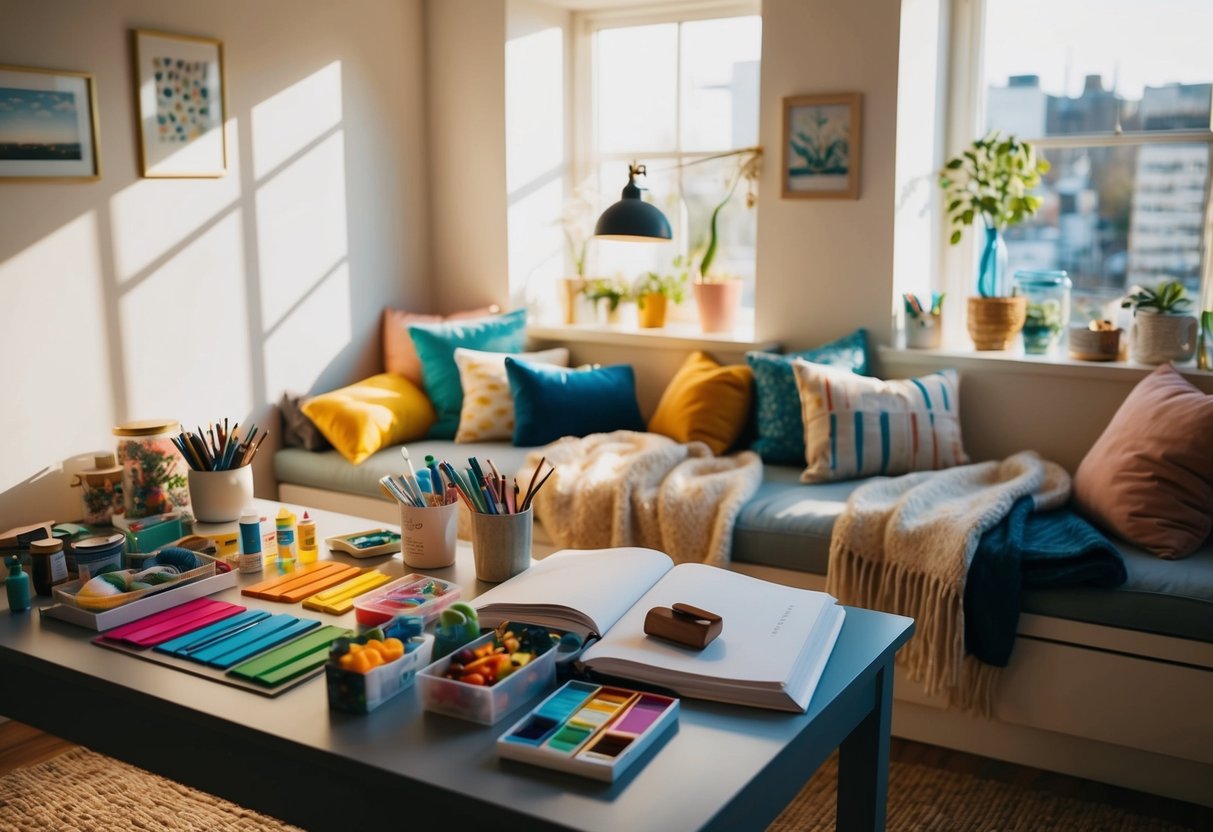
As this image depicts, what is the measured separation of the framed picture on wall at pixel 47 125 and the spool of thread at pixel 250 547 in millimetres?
1638

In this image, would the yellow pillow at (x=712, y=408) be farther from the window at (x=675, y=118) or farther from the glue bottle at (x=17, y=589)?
the glue bottle at (x=17, y=589)

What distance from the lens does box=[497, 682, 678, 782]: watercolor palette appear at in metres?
1.32

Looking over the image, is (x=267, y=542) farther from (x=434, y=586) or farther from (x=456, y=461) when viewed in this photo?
(x=456, y=461)

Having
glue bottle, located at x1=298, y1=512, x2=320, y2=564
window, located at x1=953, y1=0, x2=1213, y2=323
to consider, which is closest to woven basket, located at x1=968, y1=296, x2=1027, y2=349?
window, located at x1=953, y1=0, x2=1213, y2=323

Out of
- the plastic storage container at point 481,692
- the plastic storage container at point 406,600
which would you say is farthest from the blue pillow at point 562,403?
the plastic storage container at point 481,692

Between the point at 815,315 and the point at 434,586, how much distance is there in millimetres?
2262

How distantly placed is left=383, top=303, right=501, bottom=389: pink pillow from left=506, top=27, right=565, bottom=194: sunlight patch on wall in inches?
21.0

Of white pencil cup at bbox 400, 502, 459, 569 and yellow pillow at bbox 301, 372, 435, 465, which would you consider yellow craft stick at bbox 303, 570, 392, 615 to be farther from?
yellow pillow at bbox 301, 372, 435, 465

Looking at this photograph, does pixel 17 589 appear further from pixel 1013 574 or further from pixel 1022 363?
pixel 1022 363

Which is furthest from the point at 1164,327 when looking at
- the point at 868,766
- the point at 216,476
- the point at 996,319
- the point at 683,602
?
the point at 216,476

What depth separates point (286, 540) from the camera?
2.15m

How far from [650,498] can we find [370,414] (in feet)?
3.93

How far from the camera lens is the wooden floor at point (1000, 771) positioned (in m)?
2.61

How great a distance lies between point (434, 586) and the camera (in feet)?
6.24
